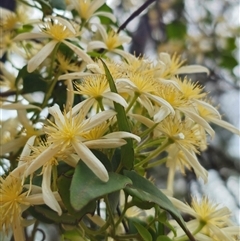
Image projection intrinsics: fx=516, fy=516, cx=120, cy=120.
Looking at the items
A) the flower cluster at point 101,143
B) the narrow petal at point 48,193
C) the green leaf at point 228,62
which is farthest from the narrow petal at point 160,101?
the green leaf at point 228,62

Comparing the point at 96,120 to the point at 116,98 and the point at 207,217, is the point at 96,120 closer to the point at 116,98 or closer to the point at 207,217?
the point at 116,98

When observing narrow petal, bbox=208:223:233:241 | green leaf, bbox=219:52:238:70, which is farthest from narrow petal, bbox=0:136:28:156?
green leaf, bbox=219:52:238:70

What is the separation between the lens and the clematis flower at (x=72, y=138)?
13.7 inches

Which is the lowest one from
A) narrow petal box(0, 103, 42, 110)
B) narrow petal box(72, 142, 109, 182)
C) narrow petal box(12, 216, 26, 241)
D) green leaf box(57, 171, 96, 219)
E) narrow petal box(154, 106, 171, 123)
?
narrow petal box(12, 216, 26, 241)

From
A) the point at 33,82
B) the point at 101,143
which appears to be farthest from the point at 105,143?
the point at 33,82

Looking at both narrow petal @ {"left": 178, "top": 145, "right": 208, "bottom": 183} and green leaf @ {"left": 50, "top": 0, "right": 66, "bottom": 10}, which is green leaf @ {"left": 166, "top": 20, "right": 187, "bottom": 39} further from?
narrow petal @ {"left": 178, "top": 145, "right": 208, "bottom": 183}

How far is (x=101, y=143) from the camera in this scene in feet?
1.22

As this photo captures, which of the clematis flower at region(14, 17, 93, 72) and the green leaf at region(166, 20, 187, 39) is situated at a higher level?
the green leaf at region(166, 20, 187, 39)

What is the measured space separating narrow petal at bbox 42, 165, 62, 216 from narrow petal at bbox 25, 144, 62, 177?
1 cm

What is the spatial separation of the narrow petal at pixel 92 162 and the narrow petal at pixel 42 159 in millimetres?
17

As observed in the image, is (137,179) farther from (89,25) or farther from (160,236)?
(89,25)

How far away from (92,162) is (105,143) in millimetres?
28

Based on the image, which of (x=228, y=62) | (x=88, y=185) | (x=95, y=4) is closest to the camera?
(x=88, y=185)

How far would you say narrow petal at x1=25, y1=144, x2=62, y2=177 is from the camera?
1.19 ft
